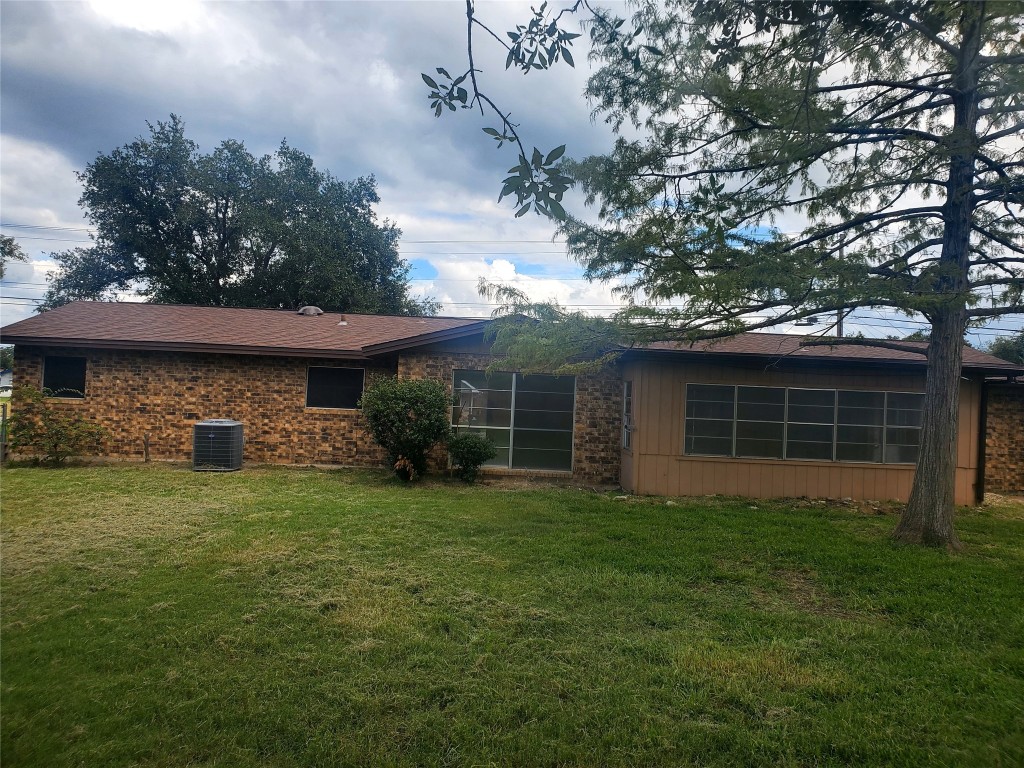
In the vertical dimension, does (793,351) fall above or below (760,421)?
above

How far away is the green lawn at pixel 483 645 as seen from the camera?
266cm

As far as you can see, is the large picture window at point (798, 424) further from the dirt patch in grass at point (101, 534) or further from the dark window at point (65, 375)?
the dark window at point (65, 375)

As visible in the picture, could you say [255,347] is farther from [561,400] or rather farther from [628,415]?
[628,415]

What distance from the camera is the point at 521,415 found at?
1088cm

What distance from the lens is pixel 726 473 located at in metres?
9.80

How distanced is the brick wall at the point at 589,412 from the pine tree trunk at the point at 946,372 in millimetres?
4859

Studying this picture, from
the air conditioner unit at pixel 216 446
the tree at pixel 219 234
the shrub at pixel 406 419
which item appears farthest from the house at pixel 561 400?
the tree at pixel 219 234

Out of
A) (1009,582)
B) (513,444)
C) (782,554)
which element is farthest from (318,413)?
(1009,582)

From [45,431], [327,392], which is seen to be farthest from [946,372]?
[45,431]

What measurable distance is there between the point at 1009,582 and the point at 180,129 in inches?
1190

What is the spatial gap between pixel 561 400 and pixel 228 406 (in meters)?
6.90

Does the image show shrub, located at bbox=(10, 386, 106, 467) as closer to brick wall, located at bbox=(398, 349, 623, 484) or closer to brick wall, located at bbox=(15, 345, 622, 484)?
brick wall, located at bbox=(15, 345, 622, 484)

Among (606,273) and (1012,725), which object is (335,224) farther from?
(1012,725)

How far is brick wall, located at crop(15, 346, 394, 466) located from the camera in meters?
11.2
